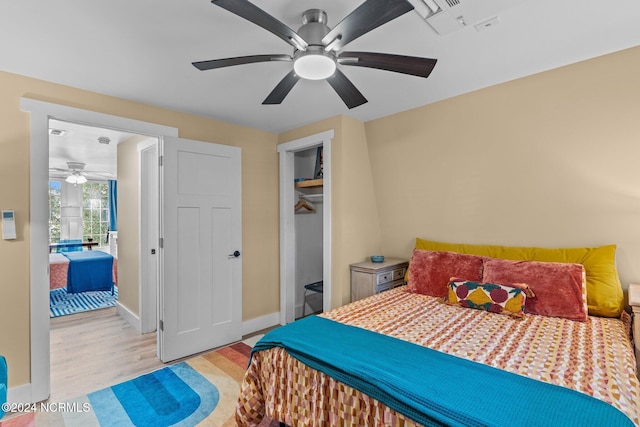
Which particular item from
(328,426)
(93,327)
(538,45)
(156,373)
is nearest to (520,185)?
(538,45)

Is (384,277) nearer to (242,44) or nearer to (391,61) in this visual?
(391,61)

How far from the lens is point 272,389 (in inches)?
71.3

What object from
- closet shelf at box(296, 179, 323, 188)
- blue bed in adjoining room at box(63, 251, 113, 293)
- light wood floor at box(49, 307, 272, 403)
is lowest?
light wood floor at box(49, 307, 272, 403)

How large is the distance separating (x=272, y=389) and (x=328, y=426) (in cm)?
41

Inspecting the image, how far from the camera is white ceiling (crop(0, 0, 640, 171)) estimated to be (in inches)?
66.4

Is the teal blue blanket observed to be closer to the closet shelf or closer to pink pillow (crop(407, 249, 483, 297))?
pink pillow (crop(407, 249, 483, 297))

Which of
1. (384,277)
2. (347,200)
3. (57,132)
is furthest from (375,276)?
(57,132)

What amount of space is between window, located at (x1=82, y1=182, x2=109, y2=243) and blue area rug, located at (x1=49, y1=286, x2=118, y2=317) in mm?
3262

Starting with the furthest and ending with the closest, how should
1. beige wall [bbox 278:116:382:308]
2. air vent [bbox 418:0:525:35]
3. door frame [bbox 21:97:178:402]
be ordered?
beige wall [bbox 278:116:382:308]
door frame [bbox 21:97:178:402]
air vent [bbox 418:0:525:35]

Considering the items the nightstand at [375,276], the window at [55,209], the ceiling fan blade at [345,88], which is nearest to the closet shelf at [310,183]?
the nightstand at [375,276]

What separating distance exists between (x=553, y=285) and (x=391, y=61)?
6.41 feet

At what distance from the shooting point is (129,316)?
4090 millimetres

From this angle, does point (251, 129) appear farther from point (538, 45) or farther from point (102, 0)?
point (538, 45)

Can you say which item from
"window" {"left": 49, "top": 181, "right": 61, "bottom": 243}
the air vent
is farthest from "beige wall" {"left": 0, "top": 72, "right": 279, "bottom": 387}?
"window" {"left": 49, "top": 181, "right": 61, "bottom": 243}
